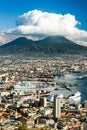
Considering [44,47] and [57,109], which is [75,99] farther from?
[44,47]

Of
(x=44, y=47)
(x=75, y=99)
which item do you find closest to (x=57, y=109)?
(x=75, y=99)

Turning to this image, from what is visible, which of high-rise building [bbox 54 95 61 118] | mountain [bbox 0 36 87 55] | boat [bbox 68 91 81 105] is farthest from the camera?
mountain [bbox 0 36 87 55]

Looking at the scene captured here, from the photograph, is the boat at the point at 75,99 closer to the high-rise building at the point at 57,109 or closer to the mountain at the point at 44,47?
the high-rise building at the point at 57,109

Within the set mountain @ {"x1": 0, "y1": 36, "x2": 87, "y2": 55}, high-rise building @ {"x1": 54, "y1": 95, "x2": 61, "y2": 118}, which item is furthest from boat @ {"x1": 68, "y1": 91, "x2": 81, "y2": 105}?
mountain @ {"x1": 0, "y1": 36, "x2": 87, "y2": 55}

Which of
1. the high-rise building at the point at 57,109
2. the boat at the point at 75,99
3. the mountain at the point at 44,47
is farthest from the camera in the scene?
the mountain at the point at 44,47

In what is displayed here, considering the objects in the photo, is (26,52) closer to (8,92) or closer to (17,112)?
(8,92)

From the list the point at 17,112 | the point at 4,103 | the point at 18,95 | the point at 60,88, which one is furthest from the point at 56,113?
the point at 60,88

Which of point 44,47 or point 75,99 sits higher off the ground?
point 44,47

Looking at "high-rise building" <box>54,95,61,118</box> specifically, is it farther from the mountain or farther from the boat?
the mountain

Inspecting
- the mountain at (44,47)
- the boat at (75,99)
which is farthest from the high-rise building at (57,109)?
the mountain at (44,47)
